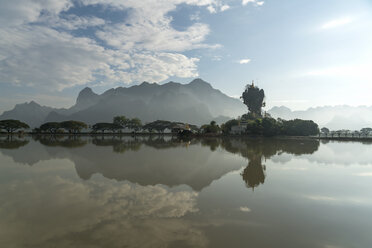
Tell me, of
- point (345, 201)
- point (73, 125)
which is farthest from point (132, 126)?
point (345, 201)

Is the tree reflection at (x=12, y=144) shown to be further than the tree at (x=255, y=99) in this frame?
No

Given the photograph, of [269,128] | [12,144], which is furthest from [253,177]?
[269,128]

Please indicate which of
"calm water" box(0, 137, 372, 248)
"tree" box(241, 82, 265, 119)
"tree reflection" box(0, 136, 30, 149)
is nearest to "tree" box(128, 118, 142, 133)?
"tree reflection" box(0, 136, 30, 149)

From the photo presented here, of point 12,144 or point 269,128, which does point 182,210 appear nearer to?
point 12,144

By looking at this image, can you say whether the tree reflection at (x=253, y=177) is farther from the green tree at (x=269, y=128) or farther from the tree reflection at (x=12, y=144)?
the green tree at (x=269, y=128)

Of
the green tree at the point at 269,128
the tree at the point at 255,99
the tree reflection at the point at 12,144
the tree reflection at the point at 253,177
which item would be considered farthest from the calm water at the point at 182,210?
the tree at the point at 255,99

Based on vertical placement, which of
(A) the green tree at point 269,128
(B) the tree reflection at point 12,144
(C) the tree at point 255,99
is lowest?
(B) the tree reflection at point 12,144

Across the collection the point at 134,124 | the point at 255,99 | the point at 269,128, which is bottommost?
the point at 269,128

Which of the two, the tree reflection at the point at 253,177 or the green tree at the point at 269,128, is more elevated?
the green tree at the point at 269,128

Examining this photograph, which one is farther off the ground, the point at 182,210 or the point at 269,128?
the point at 269,128

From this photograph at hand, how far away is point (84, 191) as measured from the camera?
9.91 m

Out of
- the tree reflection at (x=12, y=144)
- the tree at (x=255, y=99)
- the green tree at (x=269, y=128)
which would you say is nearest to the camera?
the tree reflection at (x=12, y=144)

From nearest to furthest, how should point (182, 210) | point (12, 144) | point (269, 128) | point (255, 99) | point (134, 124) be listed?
point (182, 210)
point (12, 144)
point (269, 128)
point (134, 124)
point (255, 99)

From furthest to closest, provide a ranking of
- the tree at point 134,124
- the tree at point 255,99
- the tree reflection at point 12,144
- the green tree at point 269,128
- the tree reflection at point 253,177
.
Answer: the tree at point 255,99 → the tree at point 134,124 → the green tree at point 269,128 → the tree reflection at point 12,144 → the tree reflection at point 253,177
